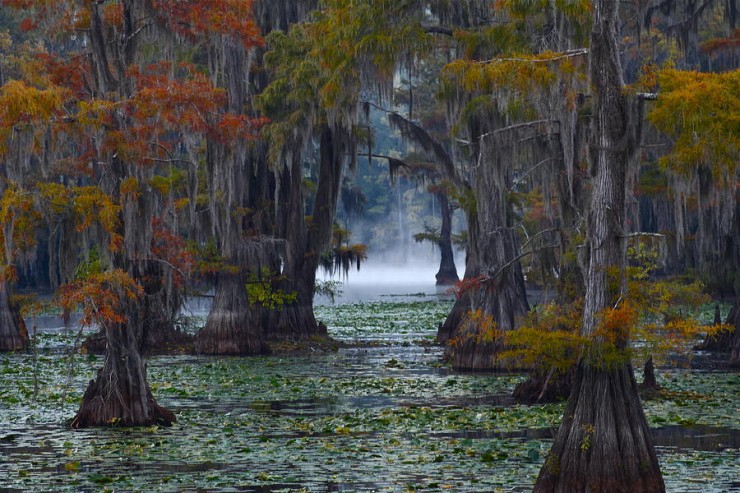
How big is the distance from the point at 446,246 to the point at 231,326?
44147mm

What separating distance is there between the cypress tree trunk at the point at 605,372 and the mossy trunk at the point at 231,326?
61.5 ft

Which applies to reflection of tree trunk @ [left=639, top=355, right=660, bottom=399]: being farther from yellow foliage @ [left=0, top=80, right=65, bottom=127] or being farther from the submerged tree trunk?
yellow foliage @ [left=0, top=80, right=65, bottom=127]

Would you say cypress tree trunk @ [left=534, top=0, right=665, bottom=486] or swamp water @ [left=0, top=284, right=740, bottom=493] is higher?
cypress tree trunk @ [left=534, top=0, right=665, bottom=486]

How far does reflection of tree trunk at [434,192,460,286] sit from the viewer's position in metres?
72.4

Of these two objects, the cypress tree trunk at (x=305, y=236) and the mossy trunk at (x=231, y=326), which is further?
the cypress tree trunk at (x=305, y=236)

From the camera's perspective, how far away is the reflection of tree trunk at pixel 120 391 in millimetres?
16891

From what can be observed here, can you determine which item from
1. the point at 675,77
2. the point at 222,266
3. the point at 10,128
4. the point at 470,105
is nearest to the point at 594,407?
the point at 675,77

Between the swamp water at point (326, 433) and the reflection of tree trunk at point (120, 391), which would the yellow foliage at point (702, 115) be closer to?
the swamp water at point (326, 433)

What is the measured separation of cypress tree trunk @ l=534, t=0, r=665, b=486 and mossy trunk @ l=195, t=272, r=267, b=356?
18.8 m

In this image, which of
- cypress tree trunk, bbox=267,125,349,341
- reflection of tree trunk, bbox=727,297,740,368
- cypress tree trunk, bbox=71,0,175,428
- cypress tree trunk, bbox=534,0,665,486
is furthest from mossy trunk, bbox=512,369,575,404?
cypress tree trunk, bbox=267,125,349,341

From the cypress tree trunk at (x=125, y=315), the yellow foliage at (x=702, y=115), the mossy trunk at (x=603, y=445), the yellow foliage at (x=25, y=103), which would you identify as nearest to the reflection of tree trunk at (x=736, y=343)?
the cypress tree trunk at (x=125, y=315)

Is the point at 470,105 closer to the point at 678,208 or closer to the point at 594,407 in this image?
the point at 678,208

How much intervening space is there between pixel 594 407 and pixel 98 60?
9881 millimetres

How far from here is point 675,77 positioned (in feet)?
A: 40.8
